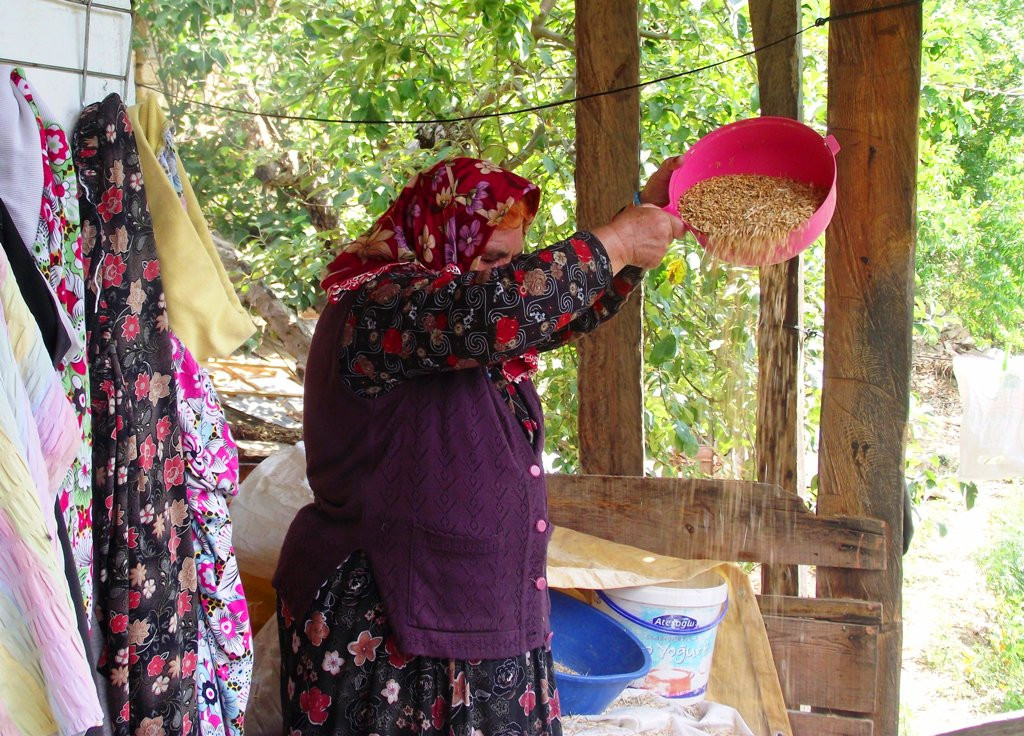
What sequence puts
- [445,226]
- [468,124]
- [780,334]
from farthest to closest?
[468,124] < [780,334] < [445,226]

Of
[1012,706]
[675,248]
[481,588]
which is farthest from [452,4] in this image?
[1012,706]

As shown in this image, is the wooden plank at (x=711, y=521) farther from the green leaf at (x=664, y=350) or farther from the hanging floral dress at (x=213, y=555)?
the hanging floral dress at (x=213, y=555)

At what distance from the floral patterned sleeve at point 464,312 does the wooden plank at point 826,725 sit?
63.1 inches

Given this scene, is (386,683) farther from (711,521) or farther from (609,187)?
(609,187)

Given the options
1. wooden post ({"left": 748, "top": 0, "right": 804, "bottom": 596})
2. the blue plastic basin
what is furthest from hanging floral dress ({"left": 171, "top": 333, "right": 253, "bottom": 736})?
wooden post ({"left": 748, "top": 0, "right": 804, "bottom": 596})

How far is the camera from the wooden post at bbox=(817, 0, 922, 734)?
98.7 inches

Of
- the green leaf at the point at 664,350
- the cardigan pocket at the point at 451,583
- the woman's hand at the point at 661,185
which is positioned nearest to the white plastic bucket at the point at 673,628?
the cardigan pocket at the point at 451,583

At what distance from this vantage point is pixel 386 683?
68.6 inches

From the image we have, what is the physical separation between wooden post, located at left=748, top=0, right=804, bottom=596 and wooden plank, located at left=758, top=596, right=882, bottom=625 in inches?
11.0

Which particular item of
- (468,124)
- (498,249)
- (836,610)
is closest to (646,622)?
(836,610)

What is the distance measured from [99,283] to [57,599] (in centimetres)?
53

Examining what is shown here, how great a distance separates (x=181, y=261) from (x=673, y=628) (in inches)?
60.1

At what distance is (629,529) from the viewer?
2.84 metres

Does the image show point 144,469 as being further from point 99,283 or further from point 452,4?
point 452,4
